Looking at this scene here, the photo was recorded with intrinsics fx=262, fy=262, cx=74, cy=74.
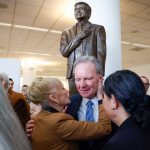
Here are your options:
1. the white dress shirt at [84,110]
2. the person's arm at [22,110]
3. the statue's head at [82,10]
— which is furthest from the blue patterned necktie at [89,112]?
the statue's head at [82,10]

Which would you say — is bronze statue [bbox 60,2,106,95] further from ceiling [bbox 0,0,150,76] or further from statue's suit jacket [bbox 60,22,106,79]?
ceiling [bbox 0,0,150,76]

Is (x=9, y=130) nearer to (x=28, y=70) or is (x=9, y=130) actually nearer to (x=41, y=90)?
(x=41, y=90)

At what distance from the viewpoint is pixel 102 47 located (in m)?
2.33

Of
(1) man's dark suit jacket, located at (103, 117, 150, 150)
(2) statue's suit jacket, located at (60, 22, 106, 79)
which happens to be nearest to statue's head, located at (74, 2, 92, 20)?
(2) statue's suit jacket, located at (60, 22, 106, 79)

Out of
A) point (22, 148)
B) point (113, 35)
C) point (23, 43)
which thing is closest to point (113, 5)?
point (113, 35)

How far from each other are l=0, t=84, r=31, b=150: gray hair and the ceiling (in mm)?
4161

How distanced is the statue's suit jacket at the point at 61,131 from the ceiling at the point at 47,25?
3.55 meters

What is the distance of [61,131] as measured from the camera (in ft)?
4.05

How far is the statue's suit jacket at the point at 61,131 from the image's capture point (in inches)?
48.5

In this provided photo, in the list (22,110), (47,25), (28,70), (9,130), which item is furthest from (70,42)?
(28,70)

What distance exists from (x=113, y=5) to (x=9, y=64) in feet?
5.09

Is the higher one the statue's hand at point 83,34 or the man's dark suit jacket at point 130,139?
the statue's hand at point 83,34

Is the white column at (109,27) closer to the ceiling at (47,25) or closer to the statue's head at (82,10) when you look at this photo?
the statue's head at (82,10)

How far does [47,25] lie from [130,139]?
5.23 m
